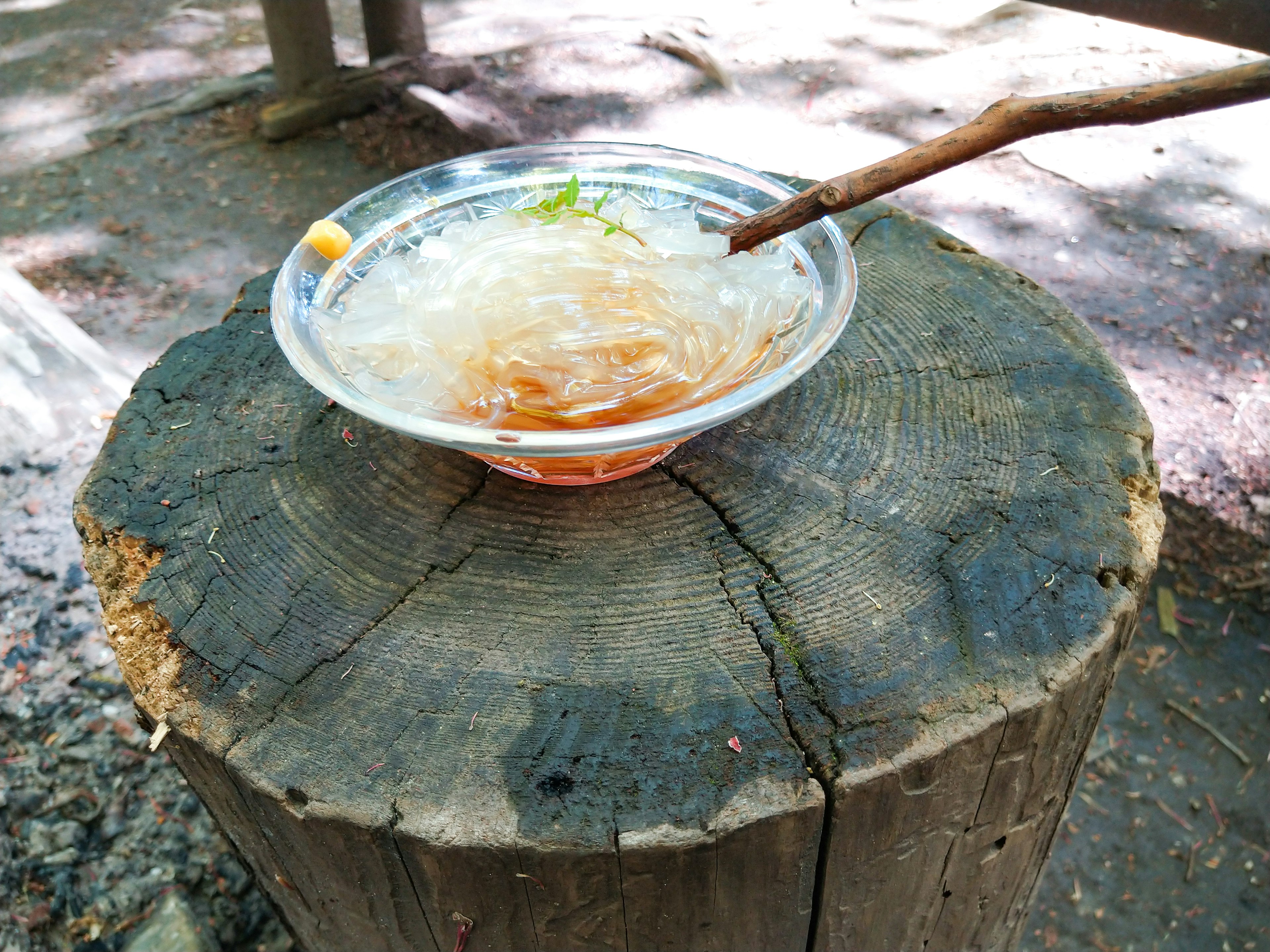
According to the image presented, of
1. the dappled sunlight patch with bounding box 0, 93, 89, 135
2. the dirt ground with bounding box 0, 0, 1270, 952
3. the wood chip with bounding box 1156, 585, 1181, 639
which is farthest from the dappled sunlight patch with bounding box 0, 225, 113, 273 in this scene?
the wood chip with bounding box 1156, 585, 1181, 639

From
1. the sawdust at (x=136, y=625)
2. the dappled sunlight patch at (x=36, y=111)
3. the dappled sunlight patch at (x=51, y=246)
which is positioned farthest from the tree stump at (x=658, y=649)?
the dappled sunlight patch at (x=36, y=111)

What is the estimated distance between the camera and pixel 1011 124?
1262mm

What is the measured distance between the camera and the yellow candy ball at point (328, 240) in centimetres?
149

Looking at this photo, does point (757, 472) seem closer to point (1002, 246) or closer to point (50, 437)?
point (50, 437)

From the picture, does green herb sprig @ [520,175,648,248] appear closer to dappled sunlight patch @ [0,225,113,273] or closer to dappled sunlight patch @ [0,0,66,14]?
dappled sunlight patch @ [0,225,113,273]

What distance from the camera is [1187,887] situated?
230 cm

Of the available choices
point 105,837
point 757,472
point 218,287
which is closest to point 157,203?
point 218,287

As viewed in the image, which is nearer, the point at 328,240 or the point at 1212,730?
the point at 328,240

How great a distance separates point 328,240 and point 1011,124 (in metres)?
0.96

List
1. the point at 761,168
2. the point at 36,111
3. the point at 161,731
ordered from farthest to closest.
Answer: the point at 36,111 < the point at 761,168 < the point at 161,731

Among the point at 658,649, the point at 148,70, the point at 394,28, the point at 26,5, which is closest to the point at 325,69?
the point at 394,28

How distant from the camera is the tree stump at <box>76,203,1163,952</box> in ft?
3.71

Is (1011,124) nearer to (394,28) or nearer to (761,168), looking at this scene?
(761,168)

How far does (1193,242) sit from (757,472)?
3175mm
